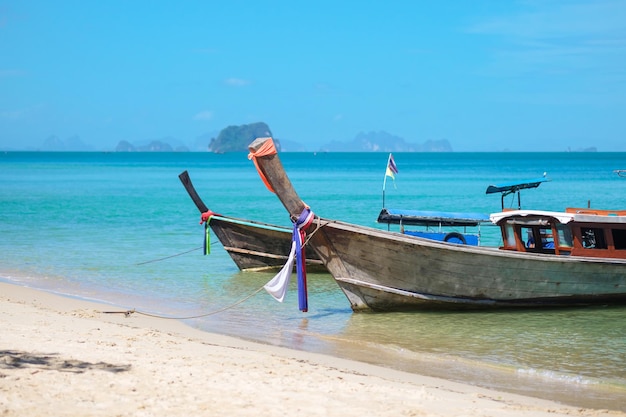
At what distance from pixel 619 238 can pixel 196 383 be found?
8758 mm

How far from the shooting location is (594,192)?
53281mm

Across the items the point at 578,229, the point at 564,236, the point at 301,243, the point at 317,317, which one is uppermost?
the point at 301,243

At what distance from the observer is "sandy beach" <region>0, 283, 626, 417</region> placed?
7.01m

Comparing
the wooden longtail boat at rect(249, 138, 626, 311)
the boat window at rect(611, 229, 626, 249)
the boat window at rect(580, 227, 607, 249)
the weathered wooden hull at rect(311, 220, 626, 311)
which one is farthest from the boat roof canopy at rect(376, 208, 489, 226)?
the weathered wooden hull at rect(311, 220, 626, 311)

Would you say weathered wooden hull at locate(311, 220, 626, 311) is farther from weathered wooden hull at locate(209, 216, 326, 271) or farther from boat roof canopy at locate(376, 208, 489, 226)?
weathered wooden hull at locate(209, 216, 326, 271)

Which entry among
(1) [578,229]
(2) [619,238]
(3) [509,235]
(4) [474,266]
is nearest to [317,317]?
(4) [474,266]

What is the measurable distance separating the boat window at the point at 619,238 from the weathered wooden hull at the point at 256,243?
20.6ft

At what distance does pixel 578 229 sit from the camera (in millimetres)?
13422

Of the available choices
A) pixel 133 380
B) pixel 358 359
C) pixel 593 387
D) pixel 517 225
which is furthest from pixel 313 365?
pixel 517 225

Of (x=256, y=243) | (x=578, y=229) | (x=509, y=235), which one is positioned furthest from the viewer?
(x=256, y=243)

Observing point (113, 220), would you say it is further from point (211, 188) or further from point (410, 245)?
point (211, 188)

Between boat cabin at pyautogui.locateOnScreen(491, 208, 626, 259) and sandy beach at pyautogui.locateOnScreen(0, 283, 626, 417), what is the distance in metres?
5.25

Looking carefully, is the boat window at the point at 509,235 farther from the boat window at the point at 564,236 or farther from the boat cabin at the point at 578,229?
the boat window at the point at 564,236

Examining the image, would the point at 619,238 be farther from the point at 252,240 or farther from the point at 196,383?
the point at 196,383
